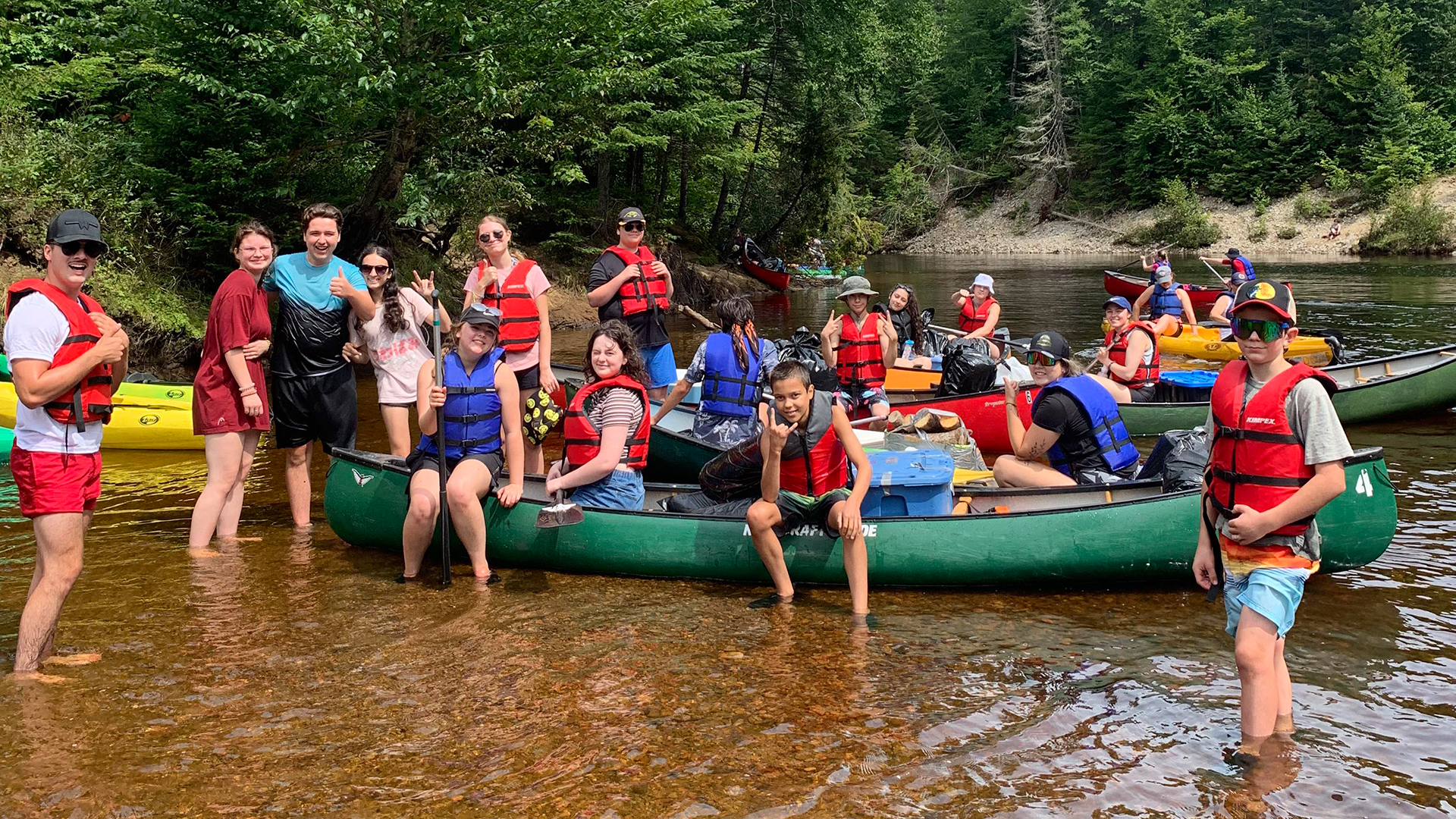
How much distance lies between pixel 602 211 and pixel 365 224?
923cm

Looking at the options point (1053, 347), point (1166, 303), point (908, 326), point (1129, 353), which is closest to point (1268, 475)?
point (1053, 347)

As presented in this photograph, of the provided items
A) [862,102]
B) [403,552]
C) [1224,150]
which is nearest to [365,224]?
[403,552]

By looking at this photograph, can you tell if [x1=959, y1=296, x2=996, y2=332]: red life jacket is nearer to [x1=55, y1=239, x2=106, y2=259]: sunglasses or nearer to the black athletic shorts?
the black athletic shorts

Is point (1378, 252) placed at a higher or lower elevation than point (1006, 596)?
higher

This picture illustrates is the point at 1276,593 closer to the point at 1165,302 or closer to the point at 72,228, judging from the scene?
the point at 72,228

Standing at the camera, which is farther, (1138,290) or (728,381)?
(1138,290)

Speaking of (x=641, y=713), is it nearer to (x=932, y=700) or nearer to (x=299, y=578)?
(x=932, y=700)

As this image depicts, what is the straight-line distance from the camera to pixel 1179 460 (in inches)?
239

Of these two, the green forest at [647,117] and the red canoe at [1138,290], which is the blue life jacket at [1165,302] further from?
the green forest at [647,117]

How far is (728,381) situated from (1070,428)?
235cm

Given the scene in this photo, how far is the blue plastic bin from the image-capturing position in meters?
5.99

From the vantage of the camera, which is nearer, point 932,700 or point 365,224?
point 932,700

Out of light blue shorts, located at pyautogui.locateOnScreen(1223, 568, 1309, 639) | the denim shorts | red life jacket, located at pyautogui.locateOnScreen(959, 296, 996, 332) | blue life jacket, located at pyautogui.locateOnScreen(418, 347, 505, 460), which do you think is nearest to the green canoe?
the denim shorts

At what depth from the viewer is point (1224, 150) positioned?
44.2 metres
